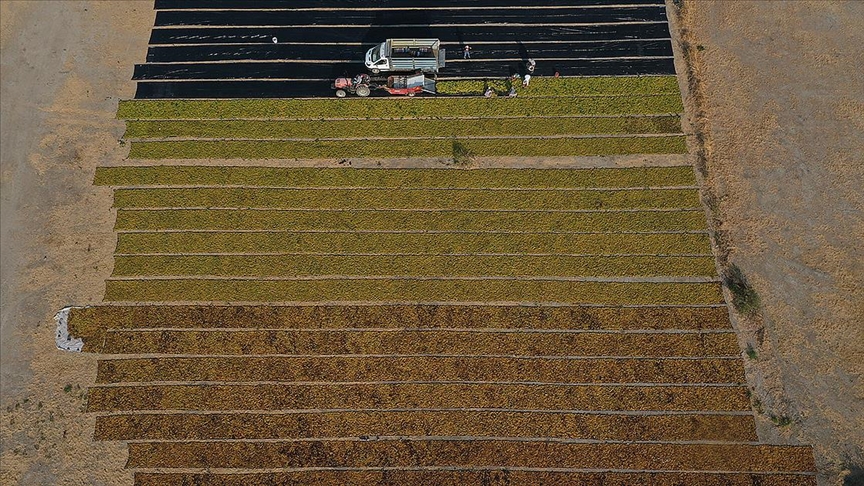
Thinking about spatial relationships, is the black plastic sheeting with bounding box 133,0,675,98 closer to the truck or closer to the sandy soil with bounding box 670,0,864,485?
the truck

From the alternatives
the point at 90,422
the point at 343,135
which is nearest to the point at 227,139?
the point at 343,135

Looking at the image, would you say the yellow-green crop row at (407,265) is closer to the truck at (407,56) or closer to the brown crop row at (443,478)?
the brown crop row at (443,478)

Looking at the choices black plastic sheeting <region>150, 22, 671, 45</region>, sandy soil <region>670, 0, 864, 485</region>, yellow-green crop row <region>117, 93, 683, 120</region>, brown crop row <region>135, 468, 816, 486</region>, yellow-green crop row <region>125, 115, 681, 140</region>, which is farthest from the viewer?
black plastic sheeting <region>150, 22, 671, 45</region>

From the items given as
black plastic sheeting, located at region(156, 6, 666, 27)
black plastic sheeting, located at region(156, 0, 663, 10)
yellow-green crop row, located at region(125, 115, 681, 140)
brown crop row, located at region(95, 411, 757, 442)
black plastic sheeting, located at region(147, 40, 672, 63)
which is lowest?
brown crop row, located at region(95, 411, 757, 442)

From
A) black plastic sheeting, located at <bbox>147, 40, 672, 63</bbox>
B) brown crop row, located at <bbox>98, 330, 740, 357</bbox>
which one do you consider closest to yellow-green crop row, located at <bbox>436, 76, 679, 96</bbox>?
black plastic sheeting, located at <bbox>147, 40, 672, 63</bbox>

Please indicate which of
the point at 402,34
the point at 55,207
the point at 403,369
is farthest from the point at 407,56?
the point at 55,207

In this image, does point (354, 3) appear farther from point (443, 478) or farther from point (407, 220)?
point (443, 478)
